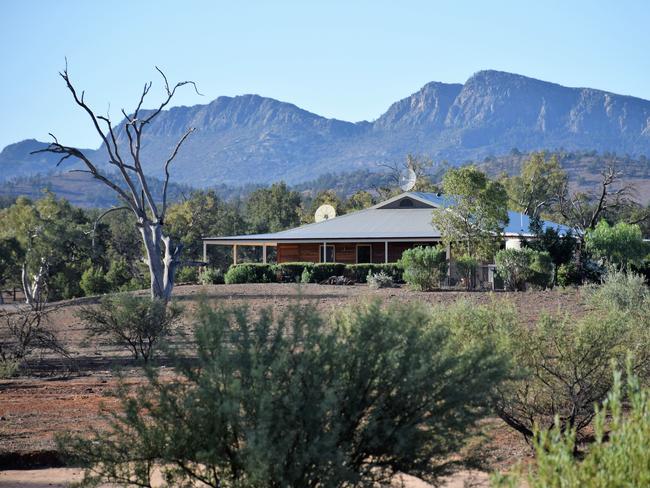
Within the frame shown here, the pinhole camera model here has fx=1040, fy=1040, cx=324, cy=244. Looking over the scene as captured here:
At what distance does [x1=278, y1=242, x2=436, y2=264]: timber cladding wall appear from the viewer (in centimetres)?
4812

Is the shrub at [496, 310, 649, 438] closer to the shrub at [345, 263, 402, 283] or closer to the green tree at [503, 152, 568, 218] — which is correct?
the shrub at [345, 263, 402, 283]

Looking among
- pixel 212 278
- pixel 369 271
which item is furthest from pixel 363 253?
pixel 369 271

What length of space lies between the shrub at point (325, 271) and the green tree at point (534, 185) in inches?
1325

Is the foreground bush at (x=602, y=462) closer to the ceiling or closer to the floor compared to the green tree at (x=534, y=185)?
closer to the floor

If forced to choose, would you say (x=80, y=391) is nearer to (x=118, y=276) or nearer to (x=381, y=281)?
(x=381, y=281)

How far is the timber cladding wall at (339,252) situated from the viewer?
48125 millimetres

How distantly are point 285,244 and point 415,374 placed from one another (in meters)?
41.7

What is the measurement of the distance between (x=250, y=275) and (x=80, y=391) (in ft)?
72.2

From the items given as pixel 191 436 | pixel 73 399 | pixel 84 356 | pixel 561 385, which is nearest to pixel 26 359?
pixel 84 356

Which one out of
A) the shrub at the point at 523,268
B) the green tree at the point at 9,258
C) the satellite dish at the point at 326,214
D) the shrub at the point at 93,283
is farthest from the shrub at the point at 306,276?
the green tree at the point at 9,258

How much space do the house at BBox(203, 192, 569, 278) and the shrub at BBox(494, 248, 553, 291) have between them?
969 centimetres

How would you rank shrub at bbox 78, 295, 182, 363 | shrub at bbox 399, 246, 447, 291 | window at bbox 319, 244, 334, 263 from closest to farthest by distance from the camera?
1. shrub at bbox 78, 295, 182, 363
2. shrub at bbox 399, 246, 447, 291
3. window at bbox 319, 244, 334, 263

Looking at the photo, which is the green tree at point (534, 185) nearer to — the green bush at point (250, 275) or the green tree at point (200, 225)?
the green tree at point (200, 225)

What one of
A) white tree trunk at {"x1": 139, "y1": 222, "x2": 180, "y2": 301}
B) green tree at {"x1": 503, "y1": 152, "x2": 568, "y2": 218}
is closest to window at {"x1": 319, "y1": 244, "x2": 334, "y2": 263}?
white tree trunk at {"x1": 139, "y1": 222, "x2": 180, "y2": 301}
